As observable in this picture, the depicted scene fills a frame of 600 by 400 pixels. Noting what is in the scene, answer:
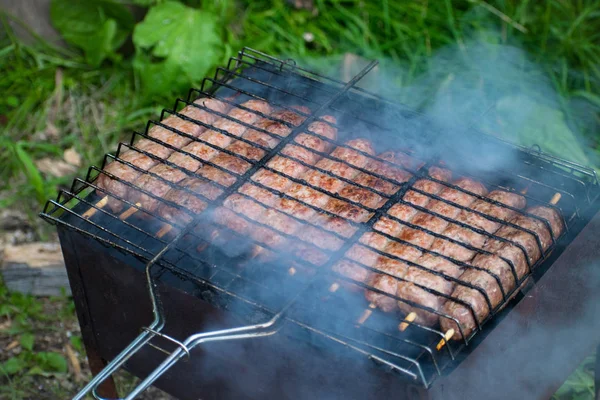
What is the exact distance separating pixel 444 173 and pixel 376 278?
2.35 feet

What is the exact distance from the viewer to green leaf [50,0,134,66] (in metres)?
6.16

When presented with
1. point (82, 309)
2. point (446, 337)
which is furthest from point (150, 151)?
point (446, 337)

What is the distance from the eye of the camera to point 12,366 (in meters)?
4.51

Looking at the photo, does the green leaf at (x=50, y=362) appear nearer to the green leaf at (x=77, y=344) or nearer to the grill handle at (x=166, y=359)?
the green leaf at (x=77, y=344)

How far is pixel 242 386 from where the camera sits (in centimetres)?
320

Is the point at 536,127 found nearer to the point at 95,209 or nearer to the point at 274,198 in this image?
the point at 274,198

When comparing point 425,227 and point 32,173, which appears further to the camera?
point 32,173

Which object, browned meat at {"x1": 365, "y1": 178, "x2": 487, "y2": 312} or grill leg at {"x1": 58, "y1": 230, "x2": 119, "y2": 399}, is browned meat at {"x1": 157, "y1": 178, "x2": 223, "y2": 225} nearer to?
grill leg at {"x1": 58, "y1": 230, "x2": 119, "y2": 399}

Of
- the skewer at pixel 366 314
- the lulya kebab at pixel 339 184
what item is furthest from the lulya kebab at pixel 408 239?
the lulya kebab at pixel 339 184

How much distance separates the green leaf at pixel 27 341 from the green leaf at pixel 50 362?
0.32 feet

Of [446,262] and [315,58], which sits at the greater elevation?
[446,262]

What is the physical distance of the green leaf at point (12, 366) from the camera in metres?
4.48

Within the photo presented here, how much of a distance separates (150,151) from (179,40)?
2.45 metres

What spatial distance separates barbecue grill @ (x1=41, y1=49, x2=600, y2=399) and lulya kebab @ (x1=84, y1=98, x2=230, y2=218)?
0.08ft
